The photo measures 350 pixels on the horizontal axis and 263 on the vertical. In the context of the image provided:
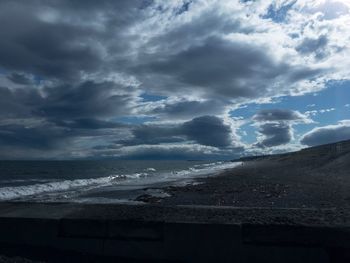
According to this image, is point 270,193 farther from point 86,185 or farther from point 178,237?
point 86,185

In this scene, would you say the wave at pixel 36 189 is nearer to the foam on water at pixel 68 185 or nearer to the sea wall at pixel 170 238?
the foam on water at pixel 68 185

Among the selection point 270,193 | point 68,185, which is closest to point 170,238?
point 270,193

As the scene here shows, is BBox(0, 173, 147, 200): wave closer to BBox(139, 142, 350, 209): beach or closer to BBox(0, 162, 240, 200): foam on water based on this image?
BBox(0, 162, 240, 200): foam on water

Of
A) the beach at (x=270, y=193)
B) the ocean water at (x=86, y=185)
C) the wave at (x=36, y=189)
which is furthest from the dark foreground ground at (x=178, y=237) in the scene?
the wave at (x=36, y=189)

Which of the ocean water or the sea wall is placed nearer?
the sea wall

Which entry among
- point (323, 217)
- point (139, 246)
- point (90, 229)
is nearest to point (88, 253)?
point (90, 229)

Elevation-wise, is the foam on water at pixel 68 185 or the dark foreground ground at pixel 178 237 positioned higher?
the foam on water at pixel 68 185

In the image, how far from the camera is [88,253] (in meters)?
6.49

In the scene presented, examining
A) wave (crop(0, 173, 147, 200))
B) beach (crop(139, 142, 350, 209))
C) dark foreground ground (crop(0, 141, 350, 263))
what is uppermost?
wave (crop(0, 173, 147, 200))

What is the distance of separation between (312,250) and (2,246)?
476 cm

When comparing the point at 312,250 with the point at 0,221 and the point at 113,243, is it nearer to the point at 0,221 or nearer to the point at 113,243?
the point at 113,243

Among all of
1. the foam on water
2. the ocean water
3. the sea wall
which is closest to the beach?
the ocean water

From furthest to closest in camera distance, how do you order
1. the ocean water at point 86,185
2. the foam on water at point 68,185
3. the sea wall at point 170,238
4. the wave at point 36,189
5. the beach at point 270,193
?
the foam on water at point 68,185
the wave at point 36,189
the ocean water at point 86,185
the beach at point 270,193
the sea wall at point 170,238

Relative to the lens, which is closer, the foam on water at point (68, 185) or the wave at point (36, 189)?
the wave at point (36, 189)
